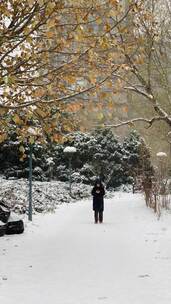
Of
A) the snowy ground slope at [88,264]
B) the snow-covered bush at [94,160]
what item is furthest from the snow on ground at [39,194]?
the snowy ground slope at [88,264]

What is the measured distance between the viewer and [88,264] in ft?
33.9

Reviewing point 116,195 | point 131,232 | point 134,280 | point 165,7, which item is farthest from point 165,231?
point 116,195

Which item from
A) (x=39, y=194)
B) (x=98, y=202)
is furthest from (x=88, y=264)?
(x=39, y=194)

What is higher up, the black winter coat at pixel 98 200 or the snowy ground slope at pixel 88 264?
the black winter coat at pixel 98 200

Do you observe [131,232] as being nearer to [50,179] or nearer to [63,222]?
[63,222]

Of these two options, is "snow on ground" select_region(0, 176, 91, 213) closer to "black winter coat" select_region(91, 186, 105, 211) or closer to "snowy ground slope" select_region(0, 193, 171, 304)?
"black winter coat" select_region(91, 186, 105, 211)

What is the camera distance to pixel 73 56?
33.0 ft

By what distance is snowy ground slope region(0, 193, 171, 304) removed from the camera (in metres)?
7.77

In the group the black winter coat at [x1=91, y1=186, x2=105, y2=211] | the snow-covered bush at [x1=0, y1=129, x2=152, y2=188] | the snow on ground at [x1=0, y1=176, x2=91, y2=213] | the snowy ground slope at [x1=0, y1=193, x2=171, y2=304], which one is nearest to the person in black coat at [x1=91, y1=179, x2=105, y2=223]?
the black winter coat at [x1=91, y1=186, x2=105, y2=211]

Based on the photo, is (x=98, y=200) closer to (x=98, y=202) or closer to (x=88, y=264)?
(x=98, y=202)

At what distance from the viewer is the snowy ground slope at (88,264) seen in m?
7.77

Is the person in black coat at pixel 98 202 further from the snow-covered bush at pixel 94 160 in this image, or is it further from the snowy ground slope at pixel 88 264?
the snow-covered bush at pixel 94 160

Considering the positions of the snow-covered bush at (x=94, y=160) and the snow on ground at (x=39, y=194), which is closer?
the snow on ground at (x=39, y=194)

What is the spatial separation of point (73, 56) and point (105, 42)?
0.86m
